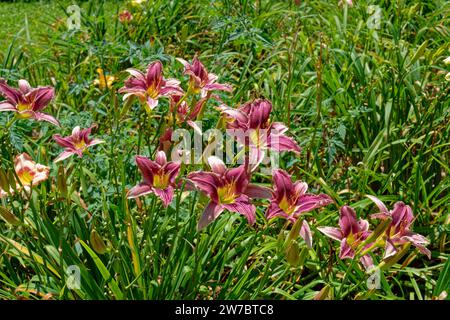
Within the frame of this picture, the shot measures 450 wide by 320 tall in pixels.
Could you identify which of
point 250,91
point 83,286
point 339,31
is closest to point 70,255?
point 83,286

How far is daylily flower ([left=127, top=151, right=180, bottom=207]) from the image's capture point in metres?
1.43

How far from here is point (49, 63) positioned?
10.5ft

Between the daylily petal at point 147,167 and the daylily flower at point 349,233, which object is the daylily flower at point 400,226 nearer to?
the daylily flower at point 349,233

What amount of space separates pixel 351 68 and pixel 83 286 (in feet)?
5.29

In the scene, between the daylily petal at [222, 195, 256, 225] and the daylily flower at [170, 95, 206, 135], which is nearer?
the daylily petal at [222, 195, 256, 225]

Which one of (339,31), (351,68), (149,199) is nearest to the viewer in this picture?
(149,199)

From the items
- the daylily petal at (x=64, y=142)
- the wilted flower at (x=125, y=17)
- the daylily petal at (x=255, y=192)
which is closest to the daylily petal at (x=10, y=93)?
the daylily petal at (x=64, y=142)

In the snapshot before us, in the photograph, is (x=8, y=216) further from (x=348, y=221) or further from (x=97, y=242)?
(x=348, y=221)

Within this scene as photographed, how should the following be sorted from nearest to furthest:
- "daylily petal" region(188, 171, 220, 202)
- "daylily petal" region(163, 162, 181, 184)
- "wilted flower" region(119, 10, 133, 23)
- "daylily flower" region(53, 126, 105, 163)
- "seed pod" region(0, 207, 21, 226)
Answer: "daylily petal" region(188, 171, 220, 202) < "daylily petal" region(163, 162, 181, 184) < "seed pod" region(0, 207, 21, 226) < "daylily flower" region(53, 126, 105, 163) < "wilted flower" region(119, 10, 133, 23)

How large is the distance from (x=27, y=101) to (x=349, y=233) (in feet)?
2.86

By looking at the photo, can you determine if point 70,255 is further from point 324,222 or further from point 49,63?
point 49,63

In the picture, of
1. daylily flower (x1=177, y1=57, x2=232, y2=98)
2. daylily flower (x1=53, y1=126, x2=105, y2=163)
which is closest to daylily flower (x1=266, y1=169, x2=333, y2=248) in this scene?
daylily flower (x1=177, y1=57, x2=232, y2=98)

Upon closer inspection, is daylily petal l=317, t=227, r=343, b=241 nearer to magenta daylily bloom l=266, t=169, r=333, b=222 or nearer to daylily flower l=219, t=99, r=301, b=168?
magenta daylily bloom l=266, t=169, r=333, b=222

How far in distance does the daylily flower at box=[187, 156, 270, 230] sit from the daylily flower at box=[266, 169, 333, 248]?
3 centimetres
